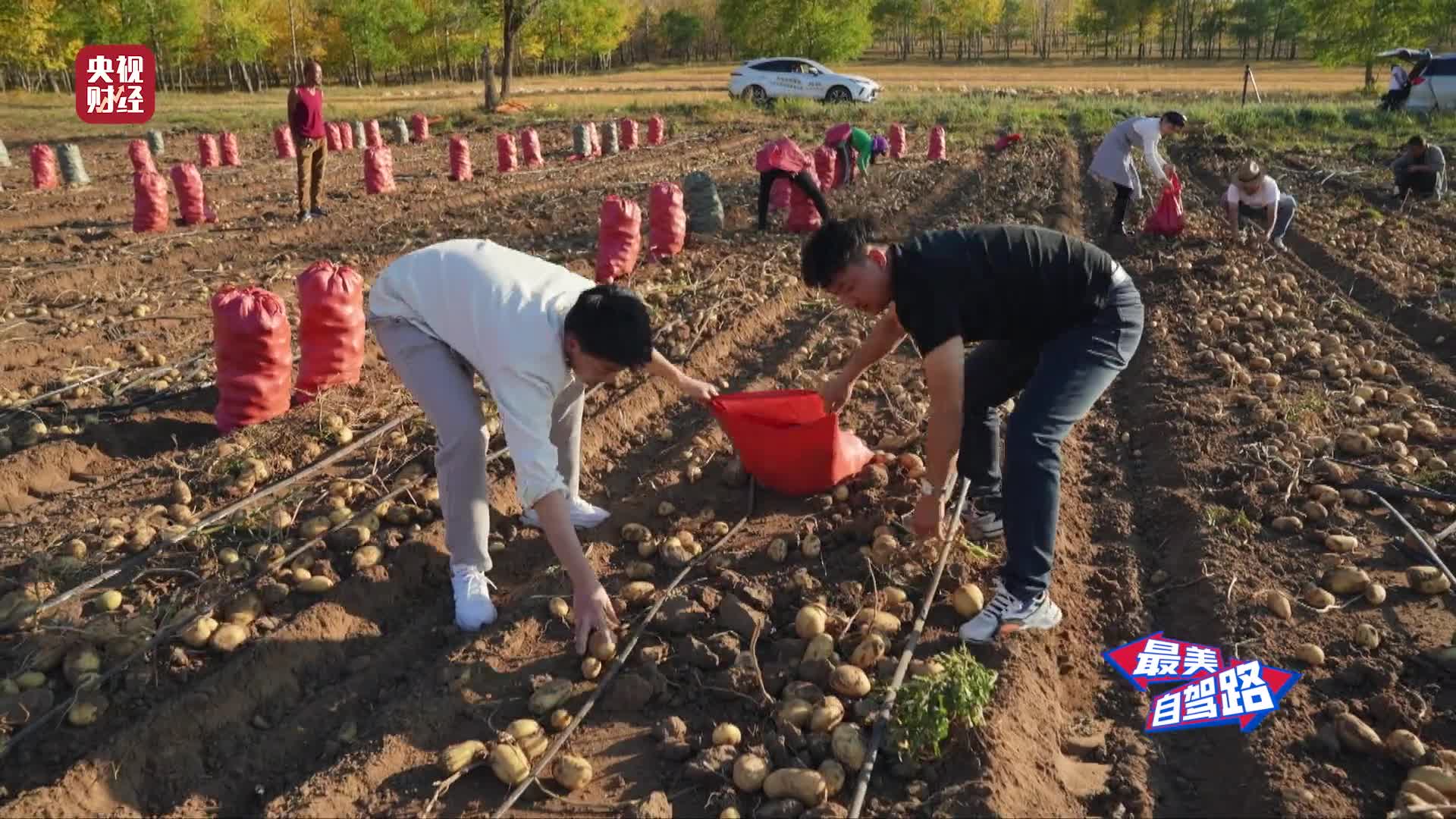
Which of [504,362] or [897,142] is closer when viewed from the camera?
[504,362]

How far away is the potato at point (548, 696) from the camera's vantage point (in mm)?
2684

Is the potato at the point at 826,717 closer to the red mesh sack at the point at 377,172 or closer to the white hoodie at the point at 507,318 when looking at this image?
the white hoodie at the point at 507,318

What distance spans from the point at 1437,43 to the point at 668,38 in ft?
141

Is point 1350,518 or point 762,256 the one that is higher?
point 762,256

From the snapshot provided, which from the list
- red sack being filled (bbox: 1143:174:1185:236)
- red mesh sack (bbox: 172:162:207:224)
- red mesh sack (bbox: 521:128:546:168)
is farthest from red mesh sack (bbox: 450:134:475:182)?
red sack being filled (bbox: 1143:174:1185:236)

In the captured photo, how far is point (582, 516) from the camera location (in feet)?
11.9

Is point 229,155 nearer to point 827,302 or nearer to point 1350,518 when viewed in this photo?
point 827,302

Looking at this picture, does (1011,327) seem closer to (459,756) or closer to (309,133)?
(459,756)

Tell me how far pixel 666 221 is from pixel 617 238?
77 cm

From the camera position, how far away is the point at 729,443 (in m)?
4.42

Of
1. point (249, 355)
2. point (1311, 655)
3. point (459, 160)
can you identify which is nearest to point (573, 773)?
point (1311, 655)

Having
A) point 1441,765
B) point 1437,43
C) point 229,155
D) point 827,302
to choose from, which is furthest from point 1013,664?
point 1437,43

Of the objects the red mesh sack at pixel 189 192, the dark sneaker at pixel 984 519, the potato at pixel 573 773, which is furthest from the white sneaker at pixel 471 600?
the red mesh sack at pixel 189 192

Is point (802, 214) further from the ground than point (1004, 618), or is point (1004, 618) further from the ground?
point (802, 214)
